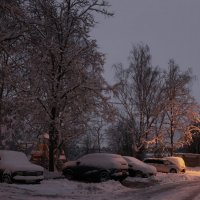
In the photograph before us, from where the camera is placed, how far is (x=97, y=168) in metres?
25.7

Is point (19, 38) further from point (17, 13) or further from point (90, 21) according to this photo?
point (90, 21)

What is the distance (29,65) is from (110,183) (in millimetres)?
9692

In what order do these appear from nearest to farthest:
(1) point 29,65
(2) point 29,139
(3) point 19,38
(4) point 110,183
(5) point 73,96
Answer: (3) point 19,38 → (1) point 29,65 → (4) point 110,183 → (5) point 73,96 → (2) point 29,139

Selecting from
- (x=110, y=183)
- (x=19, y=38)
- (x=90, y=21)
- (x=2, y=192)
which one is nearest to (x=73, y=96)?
(x=90, y=21)

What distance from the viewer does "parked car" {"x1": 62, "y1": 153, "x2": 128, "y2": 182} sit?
83.9ft

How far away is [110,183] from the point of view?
953 inches

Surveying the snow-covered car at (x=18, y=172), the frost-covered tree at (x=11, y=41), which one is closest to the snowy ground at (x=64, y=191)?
the snow-covered car at (x=18, y=172)

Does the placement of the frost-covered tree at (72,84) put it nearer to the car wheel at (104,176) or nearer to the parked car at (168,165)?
the car wheel at (104,176)

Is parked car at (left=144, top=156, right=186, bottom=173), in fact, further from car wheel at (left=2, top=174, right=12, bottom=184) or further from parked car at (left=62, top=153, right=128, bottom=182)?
Result: car wheel at (left=2, top=174, right=12, bottom=184)

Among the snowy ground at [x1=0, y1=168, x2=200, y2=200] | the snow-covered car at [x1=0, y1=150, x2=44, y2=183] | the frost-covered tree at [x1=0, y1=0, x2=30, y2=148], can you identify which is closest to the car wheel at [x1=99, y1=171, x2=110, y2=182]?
the snowy ground at [x1=0, y1=168, x2=200, y2=200]

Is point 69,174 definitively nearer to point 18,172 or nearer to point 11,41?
point 18,172

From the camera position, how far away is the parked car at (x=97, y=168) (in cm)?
2556

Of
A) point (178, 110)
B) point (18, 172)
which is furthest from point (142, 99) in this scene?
point (18, 172)

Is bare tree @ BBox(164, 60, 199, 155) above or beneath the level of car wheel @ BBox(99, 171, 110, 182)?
above
